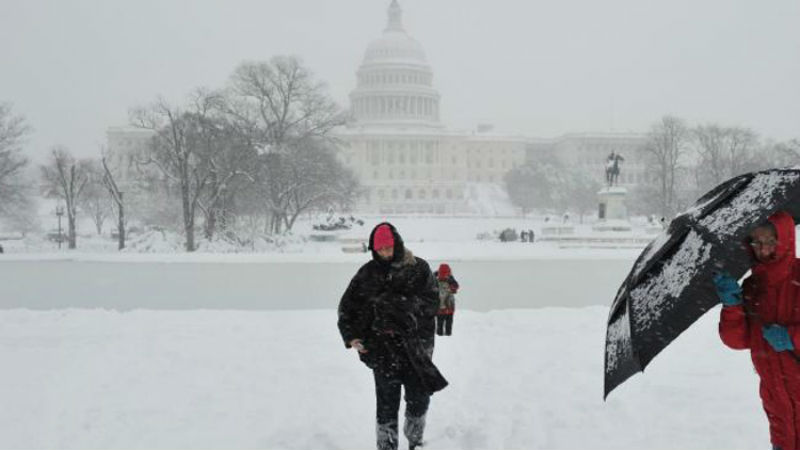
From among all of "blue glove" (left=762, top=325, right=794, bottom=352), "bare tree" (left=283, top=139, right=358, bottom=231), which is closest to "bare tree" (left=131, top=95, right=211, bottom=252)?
"bare tree" (left=283, top=139, right=358, bottom=231)

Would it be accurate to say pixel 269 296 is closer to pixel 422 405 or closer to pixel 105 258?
pixel 422 405

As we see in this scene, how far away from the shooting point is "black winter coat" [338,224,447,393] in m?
3.75

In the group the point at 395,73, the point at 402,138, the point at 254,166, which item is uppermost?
the point at 395,73

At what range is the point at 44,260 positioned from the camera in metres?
23.5

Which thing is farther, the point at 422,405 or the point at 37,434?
the point at 37,434

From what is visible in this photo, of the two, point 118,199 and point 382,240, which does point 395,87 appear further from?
point 382,240

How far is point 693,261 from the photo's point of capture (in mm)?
2365

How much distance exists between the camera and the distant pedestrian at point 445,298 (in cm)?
709

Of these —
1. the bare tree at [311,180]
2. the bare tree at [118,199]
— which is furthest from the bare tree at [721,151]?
the bare tree at [118,199]

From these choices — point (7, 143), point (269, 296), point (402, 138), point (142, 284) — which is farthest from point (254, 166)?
point (402, 138)

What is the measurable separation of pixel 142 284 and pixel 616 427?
41.6 feet

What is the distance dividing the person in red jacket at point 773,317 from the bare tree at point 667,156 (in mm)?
43092

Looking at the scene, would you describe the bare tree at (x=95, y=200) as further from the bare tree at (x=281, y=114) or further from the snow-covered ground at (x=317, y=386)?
the snow-covered ground at (x=317, y=386)

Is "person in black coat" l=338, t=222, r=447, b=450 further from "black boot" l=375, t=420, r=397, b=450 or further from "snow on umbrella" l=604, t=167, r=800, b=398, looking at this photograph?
"snow on umbrella" l=604, t=167, r=800, b=398
